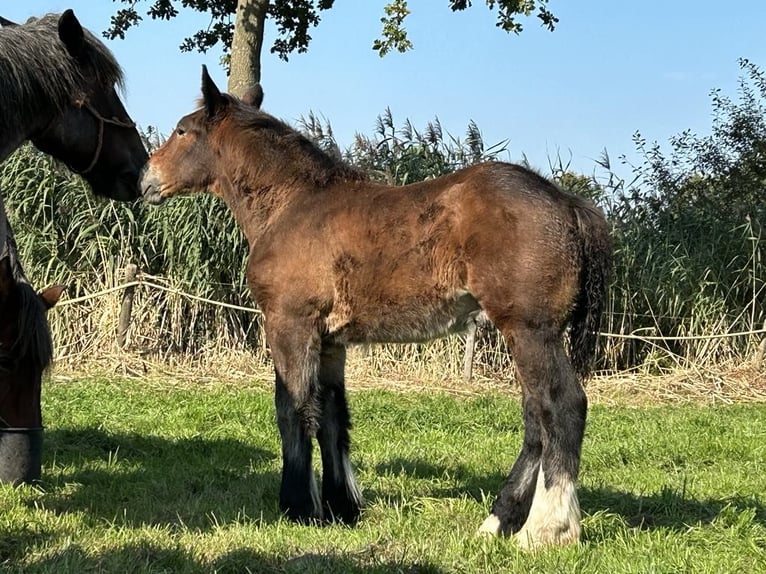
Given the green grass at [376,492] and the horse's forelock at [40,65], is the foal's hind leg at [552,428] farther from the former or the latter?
the horse's forelock at [40,65]

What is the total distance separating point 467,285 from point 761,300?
9.06 metres

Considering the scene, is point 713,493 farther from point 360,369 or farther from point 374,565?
point 360,369

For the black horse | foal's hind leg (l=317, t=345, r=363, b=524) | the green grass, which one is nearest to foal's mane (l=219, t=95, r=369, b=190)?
the black horse

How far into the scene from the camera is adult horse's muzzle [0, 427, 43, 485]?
4.25 m

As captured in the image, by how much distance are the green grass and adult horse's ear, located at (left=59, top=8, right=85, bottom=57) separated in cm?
225

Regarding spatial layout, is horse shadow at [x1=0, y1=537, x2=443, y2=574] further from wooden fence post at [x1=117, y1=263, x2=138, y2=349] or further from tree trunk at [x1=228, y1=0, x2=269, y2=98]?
tree trunk at [x1=228, y1=0, x2=269, y2=98]

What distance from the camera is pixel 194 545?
377 centimetres

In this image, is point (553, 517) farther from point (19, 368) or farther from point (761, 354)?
point (761, 354)

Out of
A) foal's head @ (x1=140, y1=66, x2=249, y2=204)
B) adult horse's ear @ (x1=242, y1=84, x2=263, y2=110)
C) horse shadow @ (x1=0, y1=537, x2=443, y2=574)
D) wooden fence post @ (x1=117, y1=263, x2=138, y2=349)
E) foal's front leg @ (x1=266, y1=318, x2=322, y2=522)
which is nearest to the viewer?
horse shadow @ (x1=0, y1=537, x2=443, y2=574)

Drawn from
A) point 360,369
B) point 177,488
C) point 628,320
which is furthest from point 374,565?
point 628,320

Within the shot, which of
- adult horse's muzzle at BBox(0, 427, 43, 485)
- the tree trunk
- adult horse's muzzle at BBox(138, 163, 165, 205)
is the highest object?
the tree trunk

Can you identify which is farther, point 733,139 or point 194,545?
point 733,139

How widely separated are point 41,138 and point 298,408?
178 cm

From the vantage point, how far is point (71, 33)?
370 cm
